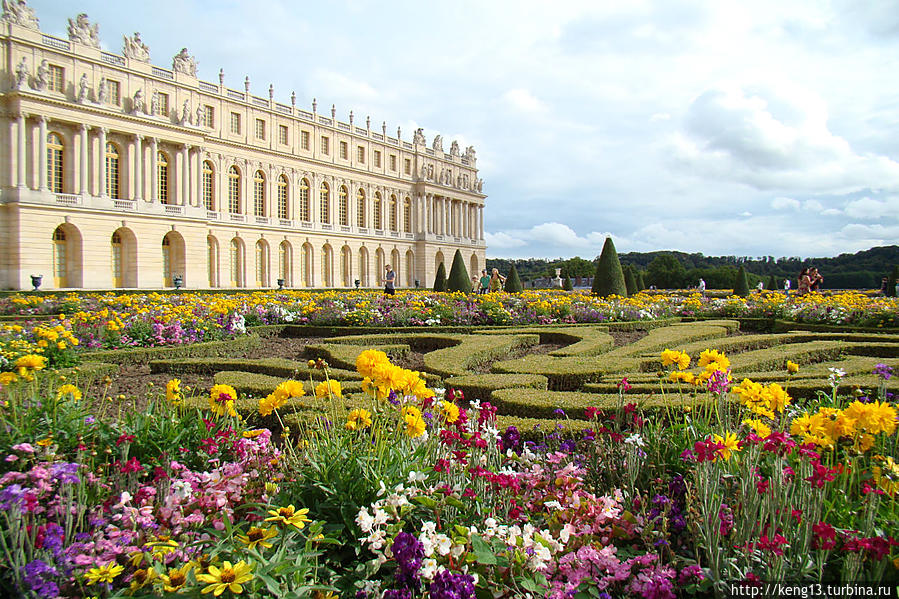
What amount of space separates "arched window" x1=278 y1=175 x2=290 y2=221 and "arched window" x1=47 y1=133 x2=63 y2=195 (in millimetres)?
13726

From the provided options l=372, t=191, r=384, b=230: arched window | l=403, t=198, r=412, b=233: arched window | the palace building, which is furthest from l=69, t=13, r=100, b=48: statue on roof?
l=403, t=198, r=412, b=233: arched window

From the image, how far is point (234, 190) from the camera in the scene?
117ft

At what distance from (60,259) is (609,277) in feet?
85.5

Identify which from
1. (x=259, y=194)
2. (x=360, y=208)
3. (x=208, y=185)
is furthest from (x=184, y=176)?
(x=360, y=208)

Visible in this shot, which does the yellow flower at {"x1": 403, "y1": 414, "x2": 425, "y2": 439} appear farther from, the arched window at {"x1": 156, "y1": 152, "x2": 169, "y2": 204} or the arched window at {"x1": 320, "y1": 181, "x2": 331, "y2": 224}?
the arched window at {"x1": 320, "y1": 181, "x2": 331, "y2": 224}

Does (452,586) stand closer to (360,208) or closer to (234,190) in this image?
(234,190)

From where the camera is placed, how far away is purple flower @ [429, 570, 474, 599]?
1669 millimetres

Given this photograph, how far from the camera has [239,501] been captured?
259cm

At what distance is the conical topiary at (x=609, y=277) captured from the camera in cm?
1716

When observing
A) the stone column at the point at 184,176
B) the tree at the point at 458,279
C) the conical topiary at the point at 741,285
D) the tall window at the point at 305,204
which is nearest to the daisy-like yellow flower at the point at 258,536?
the tree at the point at 458,279

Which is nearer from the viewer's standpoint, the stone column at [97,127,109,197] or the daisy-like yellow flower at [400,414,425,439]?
the daisy-like yellow flower at [400,414,425,439]

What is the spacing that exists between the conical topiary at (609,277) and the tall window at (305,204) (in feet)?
91.7

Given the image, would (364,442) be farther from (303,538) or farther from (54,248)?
(54,248)

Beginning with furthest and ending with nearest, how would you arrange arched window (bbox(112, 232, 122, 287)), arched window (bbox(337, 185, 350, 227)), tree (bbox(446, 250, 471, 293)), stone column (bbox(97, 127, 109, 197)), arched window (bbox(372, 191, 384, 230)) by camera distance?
arched window (bbox(372, 191, 384, 230)) → arched window (bbox(337, 185, 350, 227)) → arched window (bbox(112, 232, 122, 287)) → stone column (bbox(97, 127, 109, 197)) → tree (bbox(446, 250, 471, 293))
